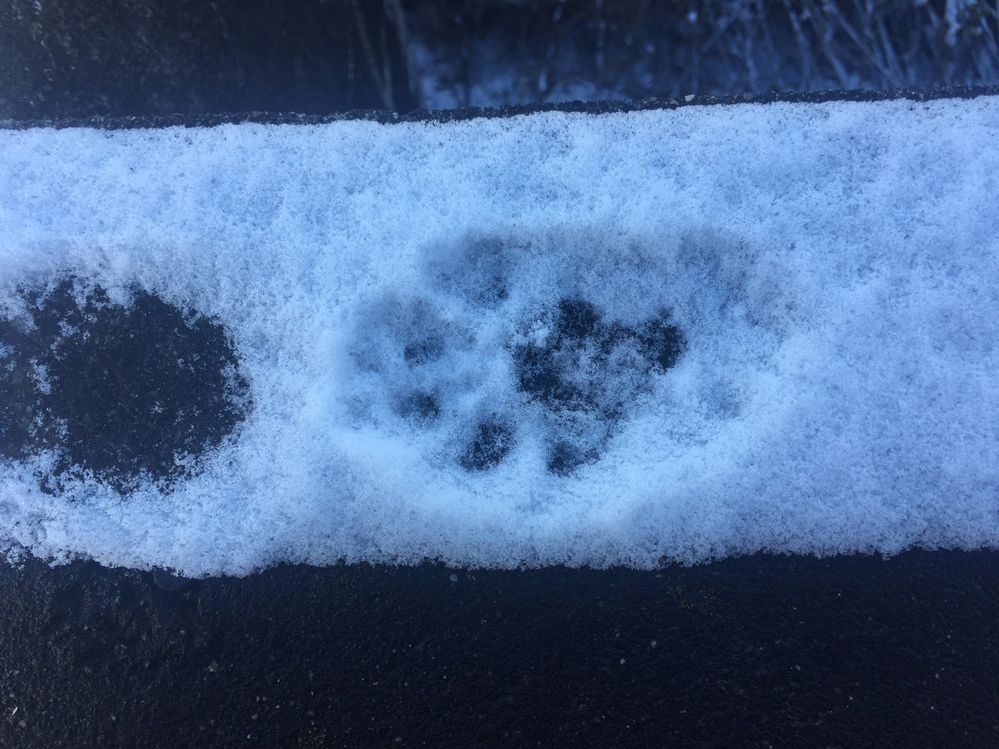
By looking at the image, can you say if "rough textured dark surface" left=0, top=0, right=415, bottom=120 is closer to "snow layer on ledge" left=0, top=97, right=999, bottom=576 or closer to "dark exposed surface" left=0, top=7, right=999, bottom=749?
"snow layer on ledge" left=0, top=97, right=999, bottom=576

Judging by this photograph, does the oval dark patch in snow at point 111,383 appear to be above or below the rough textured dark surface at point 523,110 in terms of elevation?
below

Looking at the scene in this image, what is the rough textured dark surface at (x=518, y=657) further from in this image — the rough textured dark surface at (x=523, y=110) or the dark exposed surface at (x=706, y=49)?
the dark exposed surface at (x=706, y=49)

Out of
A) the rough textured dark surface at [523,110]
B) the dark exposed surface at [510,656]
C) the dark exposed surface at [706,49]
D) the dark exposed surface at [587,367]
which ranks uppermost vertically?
the dark exposed surface at [706,49]

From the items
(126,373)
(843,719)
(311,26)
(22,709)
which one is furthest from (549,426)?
(22,709)

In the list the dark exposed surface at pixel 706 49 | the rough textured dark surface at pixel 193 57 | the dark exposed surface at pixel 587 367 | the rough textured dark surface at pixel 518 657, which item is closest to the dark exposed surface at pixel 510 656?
the rough textured dark surface at pixel 518 657

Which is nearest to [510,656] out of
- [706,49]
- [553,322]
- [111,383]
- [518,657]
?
[518,657]

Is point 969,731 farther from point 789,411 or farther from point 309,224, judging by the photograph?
point 309,224
